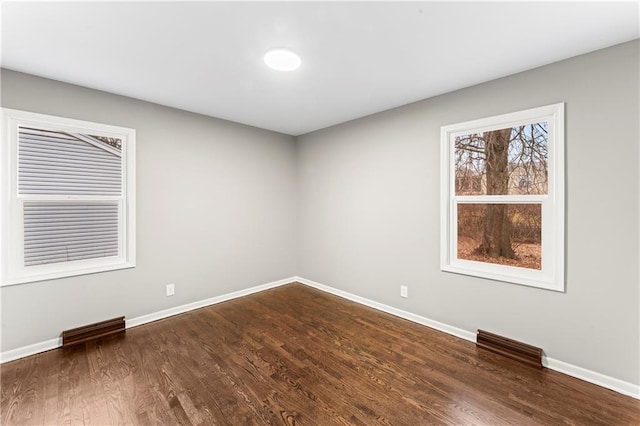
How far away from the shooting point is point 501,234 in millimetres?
2584

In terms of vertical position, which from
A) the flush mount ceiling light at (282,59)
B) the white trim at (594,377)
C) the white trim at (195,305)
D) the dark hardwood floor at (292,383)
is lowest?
the dark hardwood floor at (292,383)

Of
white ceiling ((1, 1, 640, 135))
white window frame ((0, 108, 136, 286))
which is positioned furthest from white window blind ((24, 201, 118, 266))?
white ceiling ((1, 1, 640, 135))

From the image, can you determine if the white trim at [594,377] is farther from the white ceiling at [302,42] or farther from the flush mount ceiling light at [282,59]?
the flush mount ceiling light at [282,59]

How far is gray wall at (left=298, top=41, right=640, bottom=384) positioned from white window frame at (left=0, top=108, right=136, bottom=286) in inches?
95.6

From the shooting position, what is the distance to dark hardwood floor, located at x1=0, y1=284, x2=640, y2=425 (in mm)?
1724

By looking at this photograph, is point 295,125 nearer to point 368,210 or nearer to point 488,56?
point 368,210

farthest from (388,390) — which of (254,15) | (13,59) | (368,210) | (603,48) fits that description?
(13,59)

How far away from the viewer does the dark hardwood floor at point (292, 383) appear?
1724mm

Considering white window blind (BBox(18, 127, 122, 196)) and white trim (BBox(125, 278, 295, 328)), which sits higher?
white window blind (BBox(18, 127, 122, 196))

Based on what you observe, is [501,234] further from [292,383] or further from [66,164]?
[66,164]

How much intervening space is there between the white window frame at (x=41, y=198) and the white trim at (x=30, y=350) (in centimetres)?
56

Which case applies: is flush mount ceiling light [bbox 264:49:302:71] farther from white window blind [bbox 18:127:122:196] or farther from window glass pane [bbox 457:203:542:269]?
window glass pane [bbox 457:203:542:269]

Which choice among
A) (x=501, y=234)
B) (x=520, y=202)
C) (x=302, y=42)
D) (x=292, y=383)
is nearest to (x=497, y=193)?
(x=520, y=202)

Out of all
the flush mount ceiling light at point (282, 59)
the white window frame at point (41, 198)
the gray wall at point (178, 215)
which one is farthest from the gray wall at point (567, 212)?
the white window frame at point (41, 198)
